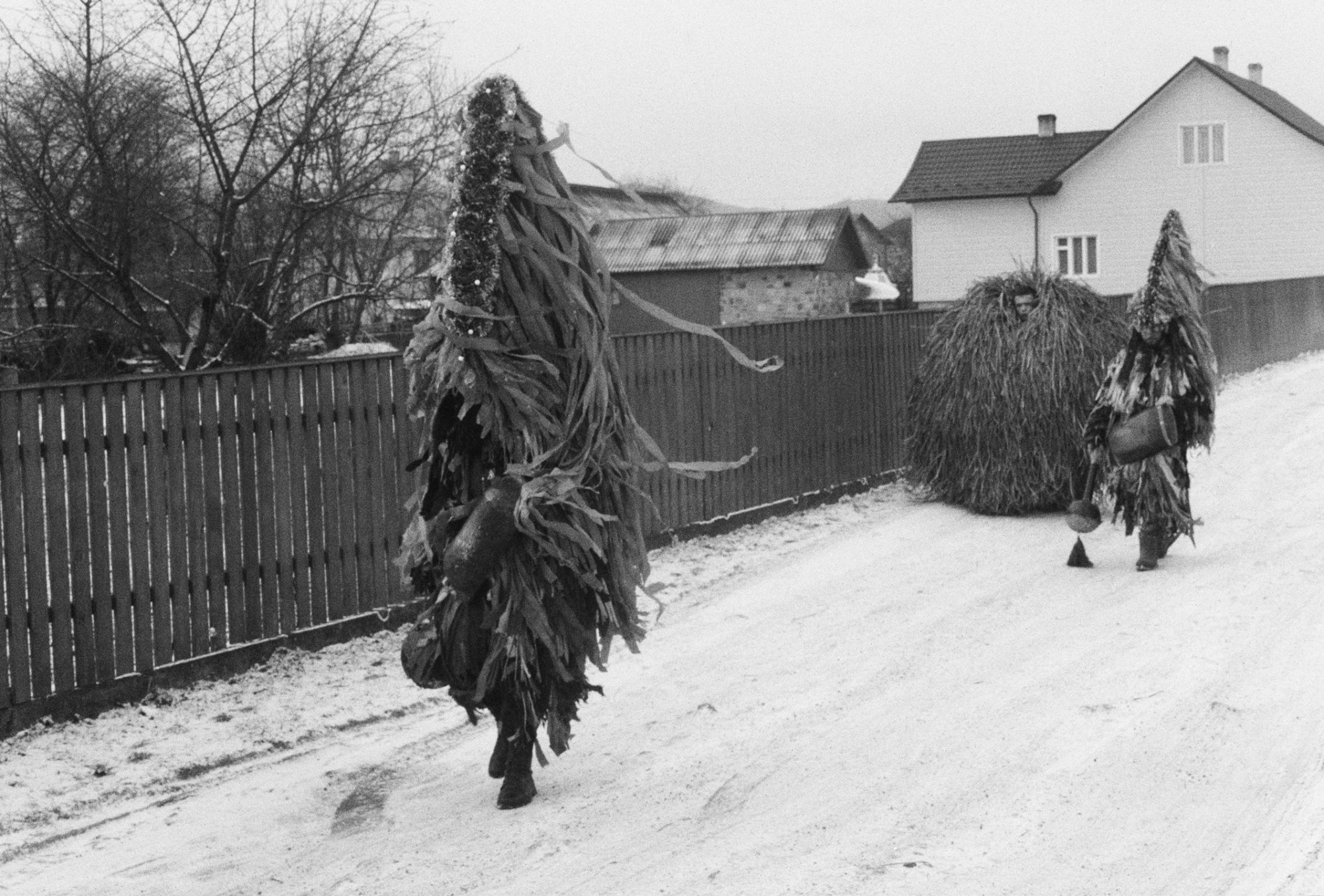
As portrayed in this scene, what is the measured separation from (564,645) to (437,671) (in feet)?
1.61

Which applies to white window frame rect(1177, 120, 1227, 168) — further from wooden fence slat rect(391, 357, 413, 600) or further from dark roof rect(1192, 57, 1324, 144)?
wooden fence slat rect(391, 357, 413, 600)

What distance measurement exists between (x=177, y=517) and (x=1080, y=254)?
146ft

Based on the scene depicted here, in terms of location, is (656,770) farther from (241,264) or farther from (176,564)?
(241,264)

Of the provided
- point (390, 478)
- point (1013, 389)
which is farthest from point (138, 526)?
point (1013, 389)

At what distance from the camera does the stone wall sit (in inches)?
1805

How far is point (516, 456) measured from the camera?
5.81 metres

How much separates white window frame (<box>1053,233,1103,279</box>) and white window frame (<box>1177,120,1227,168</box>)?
3.38 meters

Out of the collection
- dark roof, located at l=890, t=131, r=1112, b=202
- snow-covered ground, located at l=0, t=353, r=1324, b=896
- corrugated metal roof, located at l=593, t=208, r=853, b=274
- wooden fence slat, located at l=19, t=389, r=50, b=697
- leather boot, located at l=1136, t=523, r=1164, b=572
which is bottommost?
snow-covered ground, located at l=0, t=353, r=1324, b=896

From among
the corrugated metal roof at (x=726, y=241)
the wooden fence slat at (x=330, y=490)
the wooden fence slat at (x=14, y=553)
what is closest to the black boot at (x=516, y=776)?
the wooden fence slat at (x=14, y=553)

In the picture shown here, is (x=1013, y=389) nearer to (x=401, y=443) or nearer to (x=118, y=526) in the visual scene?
(x=401, y=443)

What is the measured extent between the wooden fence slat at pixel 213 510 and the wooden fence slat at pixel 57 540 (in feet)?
2.80

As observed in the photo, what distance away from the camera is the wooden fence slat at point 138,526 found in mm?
7648

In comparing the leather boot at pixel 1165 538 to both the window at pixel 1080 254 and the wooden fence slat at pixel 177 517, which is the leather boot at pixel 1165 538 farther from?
the window at pixel 1080 254


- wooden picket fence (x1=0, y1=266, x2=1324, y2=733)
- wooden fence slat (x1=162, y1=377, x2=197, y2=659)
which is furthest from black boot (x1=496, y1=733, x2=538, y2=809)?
wooden fence slat (x1=162, y1=377, x2=197, y2=659)
